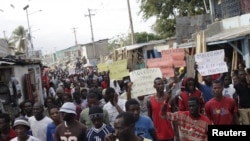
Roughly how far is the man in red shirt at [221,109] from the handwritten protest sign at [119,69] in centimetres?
456

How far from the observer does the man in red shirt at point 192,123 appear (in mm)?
5523

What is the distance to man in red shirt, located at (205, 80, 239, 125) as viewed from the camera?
21.9 feet

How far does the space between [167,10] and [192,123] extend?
3291 centimetres

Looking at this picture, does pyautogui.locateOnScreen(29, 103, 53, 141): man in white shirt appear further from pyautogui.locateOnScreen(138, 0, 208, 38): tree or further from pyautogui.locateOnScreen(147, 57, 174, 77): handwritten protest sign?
pyautogui.locateOnScreen(138, 0, 208, 38): tree

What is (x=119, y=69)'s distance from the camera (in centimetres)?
1116

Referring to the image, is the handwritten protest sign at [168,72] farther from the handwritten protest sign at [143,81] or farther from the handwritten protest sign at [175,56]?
the handwritten protest sign at [143,81]

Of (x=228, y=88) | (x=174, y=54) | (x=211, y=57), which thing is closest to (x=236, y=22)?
(x=174, y=54)

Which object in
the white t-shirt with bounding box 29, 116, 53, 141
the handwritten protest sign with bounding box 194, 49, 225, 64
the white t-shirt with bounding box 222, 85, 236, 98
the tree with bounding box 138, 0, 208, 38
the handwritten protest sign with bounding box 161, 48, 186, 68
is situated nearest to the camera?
the white t-shirt with bounding box 29, 116, 53, 141

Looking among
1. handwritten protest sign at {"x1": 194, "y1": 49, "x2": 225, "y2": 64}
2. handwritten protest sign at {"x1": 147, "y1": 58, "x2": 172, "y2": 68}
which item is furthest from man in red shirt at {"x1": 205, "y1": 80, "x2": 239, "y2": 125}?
handwritten protest sign at {"x1": 147, "y1": 58, "x2": 172, "y2": 68}

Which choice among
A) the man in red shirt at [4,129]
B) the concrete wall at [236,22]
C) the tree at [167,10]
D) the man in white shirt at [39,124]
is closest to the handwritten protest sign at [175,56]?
the man in white shirt at [39,124]

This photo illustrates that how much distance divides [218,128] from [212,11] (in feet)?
71.7

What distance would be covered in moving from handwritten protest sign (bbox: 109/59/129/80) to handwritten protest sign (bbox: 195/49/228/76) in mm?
2321

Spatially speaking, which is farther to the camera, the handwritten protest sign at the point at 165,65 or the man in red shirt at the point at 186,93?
the handwritten protest sign at the point at 165,65

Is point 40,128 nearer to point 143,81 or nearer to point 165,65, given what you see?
point 143,81
